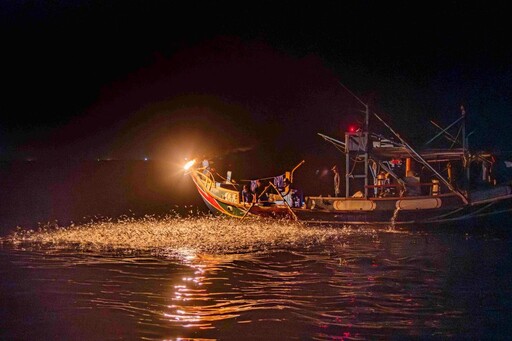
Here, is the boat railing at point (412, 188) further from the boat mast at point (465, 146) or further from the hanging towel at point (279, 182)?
the hanging towel at point (279, 182)

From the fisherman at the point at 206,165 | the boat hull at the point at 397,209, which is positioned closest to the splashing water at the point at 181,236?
the boat hull at the point at 397,209

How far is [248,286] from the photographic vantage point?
14586 millimetres

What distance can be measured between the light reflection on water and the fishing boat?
1.54 m

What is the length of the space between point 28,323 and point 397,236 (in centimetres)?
1450

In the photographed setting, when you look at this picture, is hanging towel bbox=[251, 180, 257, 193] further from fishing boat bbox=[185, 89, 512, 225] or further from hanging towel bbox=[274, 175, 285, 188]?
hanging towel bbox=[274, 175, 285, 188]

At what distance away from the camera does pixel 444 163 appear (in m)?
28.7

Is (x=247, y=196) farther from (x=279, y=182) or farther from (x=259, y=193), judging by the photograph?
(x=279, y=182)

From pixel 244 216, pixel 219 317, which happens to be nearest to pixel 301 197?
pixel 244 216

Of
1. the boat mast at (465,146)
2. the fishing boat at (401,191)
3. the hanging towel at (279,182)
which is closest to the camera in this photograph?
the fishing boat at (401,191)

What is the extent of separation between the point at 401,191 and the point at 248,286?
40.6 feet

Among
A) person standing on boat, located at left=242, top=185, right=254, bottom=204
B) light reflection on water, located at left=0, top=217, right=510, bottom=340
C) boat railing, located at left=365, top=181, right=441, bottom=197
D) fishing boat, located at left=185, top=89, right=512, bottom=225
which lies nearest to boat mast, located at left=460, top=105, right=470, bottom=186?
fishing boat, located at left=185, top=89, right=512, bottom=225

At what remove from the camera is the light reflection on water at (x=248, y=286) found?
11.3m

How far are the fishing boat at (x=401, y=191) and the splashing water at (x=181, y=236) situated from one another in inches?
34.4

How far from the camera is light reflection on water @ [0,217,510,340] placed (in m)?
11.3
